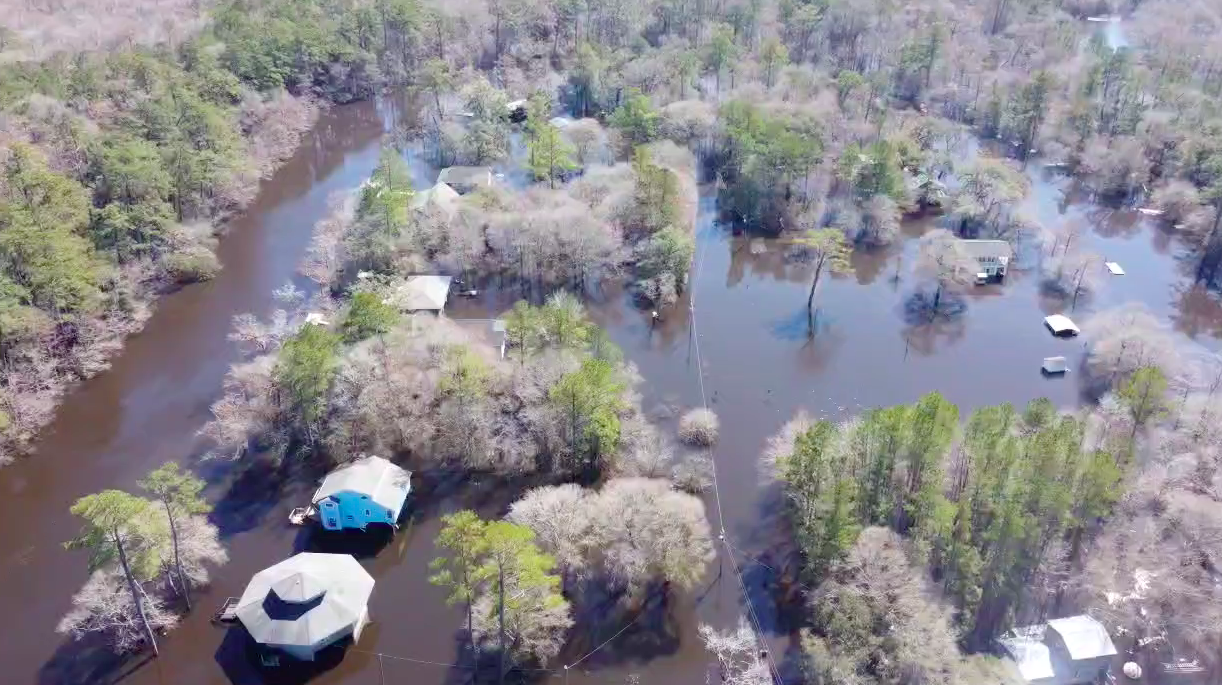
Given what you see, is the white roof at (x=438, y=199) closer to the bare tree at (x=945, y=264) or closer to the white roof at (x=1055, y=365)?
the bare tree at (x=945, y=264)

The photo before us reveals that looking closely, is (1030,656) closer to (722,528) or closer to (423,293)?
(722,528)

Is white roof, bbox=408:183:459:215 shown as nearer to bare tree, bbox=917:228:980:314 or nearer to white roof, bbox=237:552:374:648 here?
bare tree, bbox=917:228:980:314

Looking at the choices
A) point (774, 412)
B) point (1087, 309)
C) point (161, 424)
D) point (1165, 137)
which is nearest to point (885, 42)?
point (1165, 137)

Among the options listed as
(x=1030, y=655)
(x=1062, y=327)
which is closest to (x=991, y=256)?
(x=1062, y=327)

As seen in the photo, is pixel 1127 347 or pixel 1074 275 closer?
pixel 1127 347

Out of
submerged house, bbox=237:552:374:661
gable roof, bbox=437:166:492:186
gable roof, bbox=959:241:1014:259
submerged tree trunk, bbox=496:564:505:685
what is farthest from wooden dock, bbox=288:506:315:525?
gable roof, bbox=959:241:1014:259

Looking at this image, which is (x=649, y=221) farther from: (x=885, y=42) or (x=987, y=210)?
(x=885, y=42)
